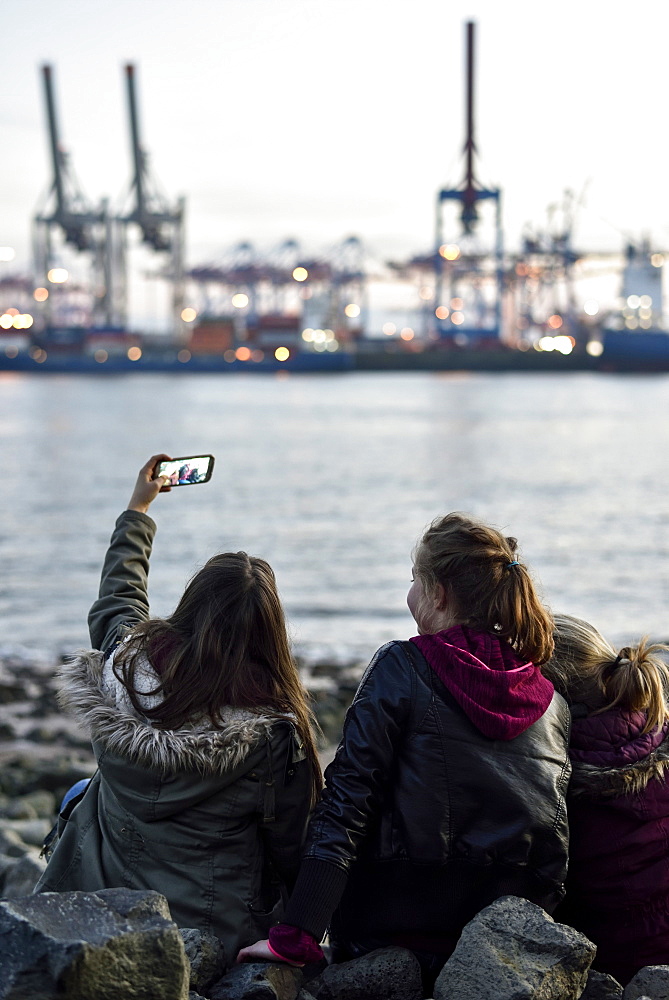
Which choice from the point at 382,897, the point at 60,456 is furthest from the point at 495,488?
the point at 382,897

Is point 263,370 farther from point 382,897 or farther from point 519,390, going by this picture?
point 382,897

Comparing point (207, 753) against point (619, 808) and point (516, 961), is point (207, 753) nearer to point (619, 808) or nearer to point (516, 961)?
point (516, 961)

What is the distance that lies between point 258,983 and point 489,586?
609 mm

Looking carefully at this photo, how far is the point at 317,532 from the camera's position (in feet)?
42.8

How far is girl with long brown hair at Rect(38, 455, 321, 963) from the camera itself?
153 cm

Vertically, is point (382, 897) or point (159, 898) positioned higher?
point (159, 898)

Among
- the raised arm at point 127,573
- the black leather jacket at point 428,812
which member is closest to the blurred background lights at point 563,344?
the raised arm at point 127,573

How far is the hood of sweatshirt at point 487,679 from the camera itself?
1.48m

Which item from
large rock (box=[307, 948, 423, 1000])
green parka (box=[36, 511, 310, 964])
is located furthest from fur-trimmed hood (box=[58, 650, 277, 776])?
large rock (box=[307, 948, 423, 1000])

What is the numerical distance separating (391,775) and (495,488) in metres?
16.7

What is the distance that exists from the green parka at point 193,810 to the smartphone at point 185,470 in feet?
1.64

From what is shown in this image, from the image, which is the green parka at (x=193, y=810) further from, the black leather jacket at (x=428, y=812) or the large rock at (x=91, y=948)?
the large rock at (x=91, y=948)

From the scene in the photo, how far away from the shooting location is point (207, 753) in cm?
151

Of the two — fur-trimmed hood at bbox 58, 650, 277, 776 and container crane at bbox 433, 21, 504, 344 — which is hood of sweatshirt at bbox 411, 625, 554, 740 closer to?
fur-trimmed hood at bbox 58, 650, 277, 776
